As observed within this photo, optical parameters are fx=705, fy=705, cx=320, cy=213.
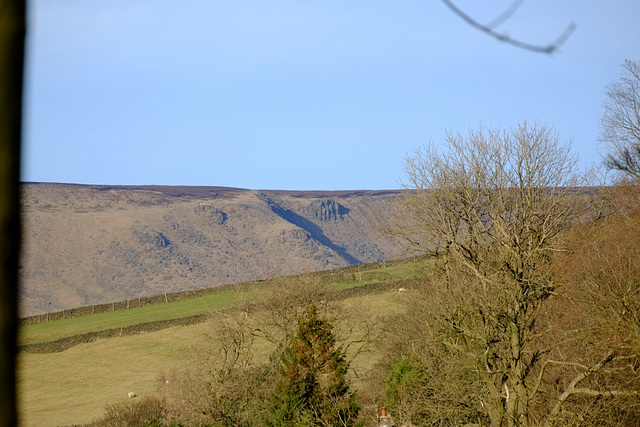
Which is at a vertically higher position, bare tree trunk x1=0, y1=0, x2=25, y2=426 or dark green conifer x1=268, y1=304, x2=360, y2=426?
bare tree trunk x1=0, y1=0, x2=25, y2=426

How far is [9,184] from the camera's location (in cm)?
104

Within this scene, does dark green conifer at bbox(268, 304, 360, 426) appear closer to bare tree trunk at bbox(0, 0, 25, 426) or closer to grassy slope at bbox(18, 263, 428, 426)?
grassy slope at bbox(18, 263, 428, 426)

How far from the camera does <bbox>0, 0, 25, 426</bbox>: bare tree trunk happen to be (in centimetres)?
101

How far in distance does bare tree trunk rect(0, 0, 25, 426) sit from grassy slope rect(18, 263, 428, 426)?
129 ft

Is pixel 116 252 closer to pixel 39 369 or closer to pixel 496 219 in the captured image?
pixel 39 369

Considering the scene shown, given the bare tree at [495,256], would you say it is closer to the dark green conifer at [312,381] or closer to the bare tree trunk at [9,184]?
the dark green conifer at [312,381]

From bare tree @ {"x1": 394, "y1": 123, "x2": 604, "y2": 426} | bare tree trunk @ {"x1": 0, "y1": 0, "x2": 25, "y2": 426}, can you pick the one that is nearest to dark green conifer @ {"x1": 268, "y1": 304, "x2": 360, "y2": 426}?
bare tree @ {"x1": 394, "y1": 123, "x2": 604, "y2": 426}

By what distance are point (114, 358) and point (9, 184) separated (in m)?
55.6

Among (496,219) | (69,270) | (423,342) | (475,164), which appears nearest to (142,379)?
(423,342)

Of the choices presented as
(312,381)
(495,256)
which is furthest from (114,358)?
(495,256)

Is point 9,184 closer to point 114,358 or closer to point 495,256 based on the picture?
point 495,256

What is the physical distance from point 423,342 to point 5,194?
2808cm

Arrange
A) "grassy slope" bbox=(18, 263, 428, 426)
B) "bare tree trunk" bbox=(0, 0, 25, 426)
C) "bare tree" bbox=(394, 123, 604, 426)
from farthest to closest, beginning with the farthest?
"grassy slope" bbox=(18, 263, 428, 426) < "bare tree" bbox=(394, 123, 604, 426) < "bare tree trunk" bbox=(0, 0, 25, 426)

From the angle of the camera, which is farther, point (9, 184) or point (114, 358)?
point (114, 358)
